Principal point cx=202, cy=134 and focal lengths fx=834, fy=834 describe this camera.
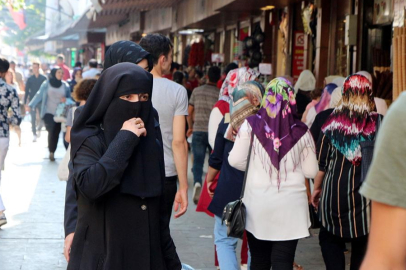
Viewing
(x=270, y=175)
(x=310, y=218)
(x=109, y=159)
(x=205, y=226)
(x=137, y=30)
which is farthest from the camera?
(x=137, y=30)

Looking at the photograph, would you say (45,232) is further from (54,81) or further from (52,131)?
(54,81)

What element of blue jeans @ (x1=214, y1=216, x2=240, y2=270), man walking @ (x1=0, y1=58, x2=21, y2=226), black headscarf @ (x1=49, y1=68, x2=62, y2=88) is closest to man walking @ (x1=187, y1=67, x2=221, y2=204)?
man walking @ (x1=0, y1=58, x2=21, y2=226)

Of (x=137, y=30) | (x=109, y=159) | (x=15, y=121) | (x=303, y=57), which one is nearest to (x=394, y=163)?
(x=109, y=159)

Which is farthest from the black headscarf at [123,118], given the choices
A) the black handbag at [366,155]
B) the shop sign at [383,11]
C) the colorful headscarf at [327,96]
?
the shop sign at [383,11]

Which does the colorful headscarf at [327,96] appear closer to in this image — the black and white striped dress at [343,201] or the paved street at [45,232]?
the paved street at [45,232]

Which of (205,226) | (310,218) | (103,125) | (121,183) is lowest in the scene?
(205,226)

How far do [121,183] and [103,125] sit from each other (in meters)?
0.28

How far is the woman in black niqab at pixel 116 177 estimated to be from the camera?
3.66 m

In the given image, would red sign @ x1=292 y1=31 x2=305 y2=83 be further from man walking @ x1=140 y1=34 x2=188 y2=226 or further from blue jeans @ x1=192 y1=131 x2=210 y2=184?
man walking @ x1=140 y1=34 x2=188 y2=226

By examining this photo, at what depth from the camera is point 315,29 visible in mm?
13992

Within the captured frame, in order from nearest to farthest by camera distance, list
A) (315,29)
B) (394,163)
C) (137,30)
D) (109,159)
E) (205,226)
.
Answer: (394,163) → (109,159) → (205,226) → (315,29) → (137,30)

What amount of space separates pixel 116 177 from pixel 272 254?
1.93 meters

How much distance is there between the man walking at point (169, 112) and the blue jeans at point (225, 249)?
53 cm

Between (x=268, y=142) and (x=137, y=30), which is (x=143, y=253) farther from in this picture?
(x=137, y=30)
